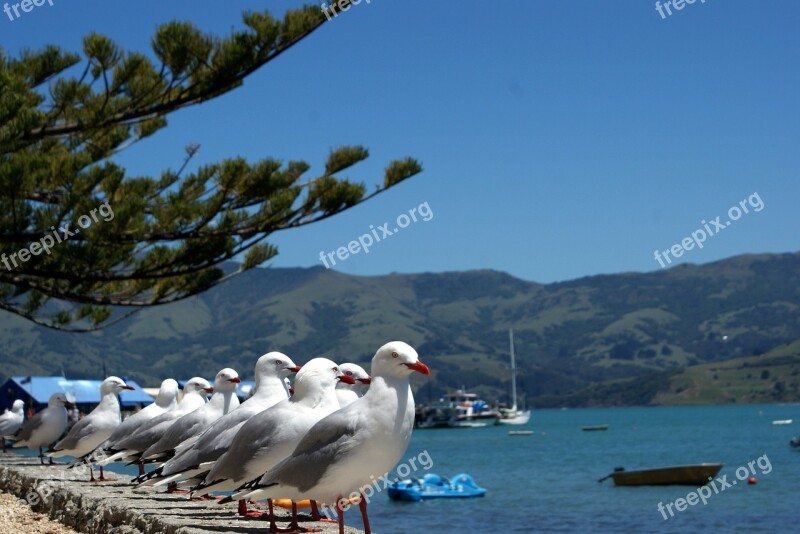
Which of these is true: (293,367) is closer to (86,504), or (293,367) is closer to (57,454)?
(86,504)

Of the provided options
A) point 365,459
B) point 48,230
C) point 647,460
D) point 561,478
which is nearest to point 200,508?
point 365,459

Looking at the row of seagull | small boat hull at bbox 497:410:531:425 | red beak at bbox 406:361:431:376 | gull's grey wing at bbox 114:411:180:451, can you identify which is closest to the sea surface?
gull's grey wing at bbox 114:411:180:451

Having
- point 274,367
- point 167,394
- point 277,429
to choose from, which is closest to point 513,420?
point 167,394

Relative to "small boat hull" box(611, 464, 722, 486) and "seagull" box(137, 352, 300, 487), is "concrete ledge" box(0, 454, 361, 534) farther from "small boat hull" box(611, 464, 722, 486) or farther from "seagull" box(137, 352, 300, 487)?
"small boat hull" box(611, 464, 722, 486)

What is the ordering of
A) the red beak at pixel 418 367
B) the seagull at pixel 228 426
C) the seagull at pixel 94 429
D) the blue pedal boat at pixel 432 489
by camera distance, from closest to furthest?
the red beak at pixel 418 367, the seagull at pixel 228 426, the seagull at pixel 94 429, the blue pedal boat at pixel 432 489

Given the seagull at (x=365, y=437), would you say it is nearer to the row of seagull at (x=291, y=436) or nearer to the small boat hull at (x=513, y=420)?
the row of seagull at (x=291, y=436)

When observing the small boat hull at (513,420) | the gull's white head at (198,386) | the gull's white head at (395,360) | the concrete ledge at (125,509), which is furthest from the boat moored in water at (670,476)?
the small boat hull at (513,420)

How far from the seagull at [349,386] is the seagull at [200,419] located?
89 cm

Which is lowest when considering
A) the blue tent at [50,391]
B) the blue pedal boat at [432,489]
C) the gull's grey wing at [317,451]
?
the blue pedal boat at [432,489]

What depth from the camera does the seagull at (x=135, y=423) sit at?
1066 cm

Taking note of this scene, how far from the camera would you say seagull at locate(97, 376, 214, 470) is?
10.2 meters

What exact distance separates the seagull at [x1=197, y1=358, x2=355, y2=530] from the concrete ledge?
34 cm

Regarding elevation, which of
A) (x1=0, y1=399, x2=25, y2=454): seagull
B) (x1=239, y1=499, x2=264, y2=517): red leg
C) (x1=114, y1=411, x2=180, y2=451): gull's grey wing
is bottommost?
(x1=239, y1=499, x2=264, y2=517): red leg

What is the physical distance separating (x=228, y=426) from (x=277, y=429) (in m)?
1.00
